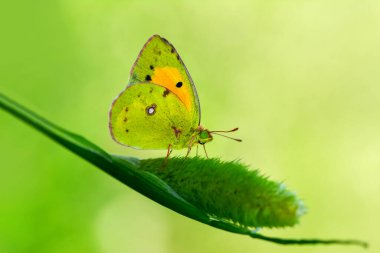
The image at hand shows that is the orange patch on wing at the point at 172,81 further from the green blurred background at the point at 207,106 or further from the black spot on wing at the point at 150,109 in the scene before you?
the green blurred background at the point at 207,106

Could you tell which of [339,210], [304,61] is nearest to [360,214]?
[339,210]

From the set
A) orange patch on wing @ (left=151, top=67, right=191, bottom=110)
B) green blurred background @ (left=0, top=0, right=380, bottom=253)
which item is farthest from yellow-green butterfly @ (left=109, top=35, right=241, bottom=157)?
green blurred background @ (left=0, top=0, right=380, bottom=253)

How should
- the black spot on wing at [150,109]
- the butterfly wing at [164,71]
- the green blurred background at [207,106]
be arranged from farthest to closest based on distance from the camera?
1. the green blurred background at [207,106]
2. the black spot on wing at [150,109]
3. the butterfly wing at [164,71]

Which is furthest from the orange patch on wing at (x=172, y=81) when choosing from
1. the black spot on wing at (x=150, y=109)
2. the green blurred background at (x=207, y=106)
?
the green blurred background at (x=207, y=106)

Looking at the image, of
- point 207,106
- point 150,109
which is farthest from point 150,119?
point 207,106

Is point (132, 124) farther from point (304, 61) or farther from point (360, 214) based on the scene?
point (304, 61)

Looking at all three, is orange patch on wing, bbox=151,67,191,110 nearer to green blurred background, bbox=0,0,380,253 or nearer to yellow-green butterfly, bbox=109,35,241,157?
yellow-green butterfly, bbox=109,35,241,157

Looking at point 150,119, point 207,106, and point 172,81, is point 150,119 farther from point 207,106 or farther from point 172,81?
point 207,106
